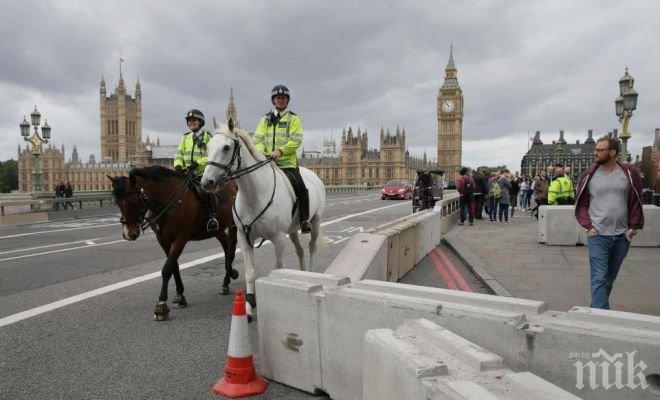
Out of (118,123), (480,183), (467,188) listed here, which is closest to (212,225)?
(467,188)

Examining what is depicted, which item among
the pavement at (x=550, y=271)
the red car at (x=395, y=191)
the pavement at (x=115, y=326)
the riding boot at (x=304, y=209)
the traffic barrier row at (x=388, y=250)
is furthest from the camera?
the red car at (x=395, y=191)

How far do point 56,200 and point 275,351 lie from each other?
24179 millimetres

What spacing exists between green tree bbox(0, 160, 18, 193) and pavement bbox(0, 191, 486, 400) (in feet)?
432

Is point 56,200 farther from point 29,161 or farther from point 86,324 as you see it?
point 29,161

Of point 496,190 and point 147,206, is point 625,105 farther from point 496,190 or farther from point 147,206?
point 147,206

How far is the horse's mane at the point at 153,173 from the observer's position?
5.90 metres

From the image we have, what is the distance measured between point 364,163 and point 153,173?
133 meters

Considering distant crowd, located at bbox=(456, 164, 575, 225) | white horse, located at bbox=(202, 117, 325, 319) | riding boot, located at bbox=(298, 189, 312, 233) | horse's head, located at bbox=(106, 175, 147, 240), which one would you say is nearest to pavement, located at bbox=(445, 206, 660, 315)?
distant crowd, located at bbox=(456, 164, 575, 225)

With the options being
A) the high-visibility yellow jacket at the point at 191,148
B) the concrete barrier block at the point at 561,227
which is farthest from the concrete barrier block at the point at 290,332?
the concrete barrier block at the point at 561,227

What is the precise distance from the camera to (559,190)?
1398 centimetres

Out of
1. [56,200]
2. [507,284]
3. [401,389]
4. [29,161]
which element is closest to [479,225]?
[507,284]

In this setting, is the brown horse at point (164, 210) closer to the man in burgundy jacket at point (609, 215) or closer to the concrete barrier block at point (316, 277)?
the concrete barrier block at point (316, 277)

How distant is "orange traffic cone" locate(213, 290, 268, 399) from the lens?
3.74 meters

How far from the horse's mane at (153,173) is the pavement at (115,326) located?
Result: 173 centimetres
